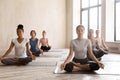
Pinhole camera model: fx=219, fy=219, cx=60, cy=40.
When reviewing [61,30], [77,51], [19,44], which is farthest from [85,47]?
[61,30]

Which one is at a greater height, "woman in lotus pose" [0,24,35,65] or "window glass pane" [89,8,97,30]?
"window glass pane" [89,8,97,30]

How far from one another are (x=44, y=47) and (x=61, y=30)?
3.57 meters

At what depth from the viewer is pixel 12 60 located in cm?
476

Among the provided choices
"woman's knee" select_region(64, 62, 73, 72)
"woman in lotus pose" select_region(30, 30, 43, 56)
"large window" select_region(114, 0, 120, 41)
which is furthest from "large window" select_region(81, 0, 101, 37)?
"woman's knee" select_region(64, 62, 73, 72)

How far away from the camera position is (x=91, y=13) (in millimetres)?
10500

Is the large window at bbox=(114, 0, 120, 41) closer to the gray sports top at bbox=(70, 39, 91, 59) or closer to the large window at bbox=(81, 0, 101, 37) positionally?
the large window at bbox=(81, 0, 101, 37)

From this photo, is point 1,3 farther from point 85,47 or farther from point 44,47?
point 85,47

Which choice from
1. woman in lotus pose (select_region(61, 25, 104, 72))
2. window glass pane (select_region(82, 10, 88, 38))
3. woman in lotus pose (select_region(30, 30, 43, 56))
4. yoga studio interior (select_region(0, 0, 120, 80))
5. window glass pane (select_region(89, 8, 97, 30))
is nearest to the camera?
woman in lotus pose (select_region(61, 25, 104, 72))

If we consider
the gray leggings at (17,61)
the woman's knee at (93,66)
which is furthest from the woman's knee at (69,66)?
the gray leggings at (17,61)

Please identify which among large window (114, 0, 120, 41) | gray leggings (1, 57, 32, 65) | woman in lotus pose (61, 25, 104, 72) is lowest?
gray leggings (1, 57, 32, 65)

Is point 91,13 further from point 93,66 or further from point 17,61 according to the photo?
point 93,66

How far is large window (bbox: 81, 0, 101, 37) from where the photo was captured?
32.4 feet

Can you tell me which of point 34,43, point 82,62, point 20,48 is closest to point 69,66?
point 82,62

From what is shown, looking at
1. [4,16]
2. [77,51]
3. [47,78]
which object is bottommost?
[47,78]
